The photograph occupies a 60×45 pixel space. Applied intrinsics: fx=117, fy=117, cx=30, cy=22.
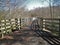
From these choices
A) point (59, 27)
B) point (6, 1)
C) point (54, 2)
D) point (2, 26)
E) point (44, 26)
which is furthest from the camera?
point (54, 2)

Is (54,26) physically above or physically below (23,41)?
above

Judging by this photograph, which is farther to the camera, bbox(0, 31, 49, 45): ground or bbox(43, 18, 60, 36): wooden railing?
bbox(43, 18, 60, 36): wooden railing

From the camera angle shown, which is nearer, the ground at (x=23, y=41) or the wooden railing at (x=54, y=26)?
the ground at (x=23, y=41)

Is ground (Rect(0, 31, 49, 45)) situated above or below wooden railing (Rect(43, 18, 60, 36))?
below

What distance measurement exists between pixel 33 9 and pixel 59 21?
26263mm

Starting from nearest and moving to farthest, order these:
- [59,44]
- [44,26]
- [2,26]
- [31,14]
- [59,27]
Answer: [59,44]
[59,27]
[2,26]
[44,26]
[31,14]

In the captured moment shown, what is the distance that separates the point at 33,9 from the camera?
33.1m

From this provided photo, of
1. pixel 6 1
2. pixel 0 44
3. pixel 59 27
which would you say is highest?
pixel 6 1

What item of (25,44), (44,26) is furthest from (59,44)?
(44,26)

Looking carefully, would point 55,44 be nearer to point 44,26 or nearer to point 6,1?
point 44,26

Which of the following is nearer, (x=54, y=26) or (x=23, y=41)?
(x=23, y=41)

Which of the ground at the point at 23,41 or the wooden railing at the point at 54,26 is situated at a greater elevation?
the wooden railing at the point at 54,26

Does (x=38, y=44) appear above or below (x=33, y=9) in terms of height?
below

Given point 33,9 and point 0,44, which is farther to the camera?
point 33,9
